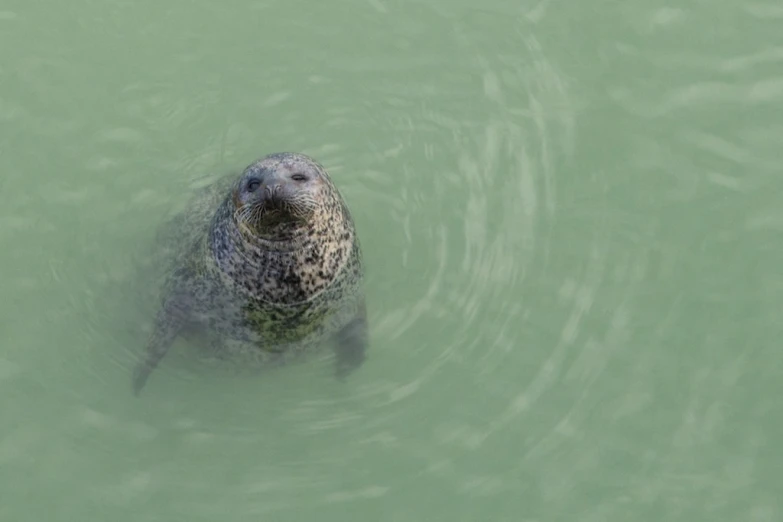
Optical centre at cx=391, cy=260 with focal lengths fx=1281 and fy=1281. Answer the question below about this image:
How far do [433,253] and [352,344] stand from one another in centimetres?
97

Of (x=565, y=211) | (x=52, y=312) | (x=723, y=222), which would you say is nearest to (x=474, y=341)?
(x=565, y=211)

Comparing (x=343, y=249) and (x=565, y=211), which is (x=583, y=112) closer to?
(x=565, y=211)

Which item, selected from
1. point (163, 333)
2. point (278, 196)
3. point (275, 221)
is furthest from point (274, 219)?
point (163, 333)

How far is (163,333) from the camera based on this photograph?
306 inches

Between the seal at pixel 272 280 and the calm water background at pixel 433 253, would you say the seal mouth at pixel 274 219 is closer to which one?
the seal at pixel 272 280

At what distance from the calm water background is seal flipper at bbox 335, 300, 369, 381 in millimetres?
105

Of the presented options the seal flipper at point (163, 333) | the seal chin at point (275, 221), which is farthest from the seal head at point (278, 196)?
the seal flipper at point (163, 333)

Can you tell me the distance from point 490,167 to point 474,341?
144 centimetres

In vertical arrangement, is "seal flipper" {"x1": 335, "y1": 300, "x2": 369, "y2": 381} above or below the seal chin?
below

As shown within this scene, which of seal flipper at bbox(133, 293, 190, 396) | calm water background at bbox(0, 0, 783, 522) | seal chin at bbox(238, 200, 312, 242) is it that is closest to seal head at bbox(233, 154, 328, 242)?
seal chin at bbox(238, 200, 312, 242)

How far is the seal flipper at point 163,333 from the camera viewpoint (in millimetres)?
7750

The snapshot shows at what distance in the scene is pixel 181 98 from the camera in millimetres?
9336

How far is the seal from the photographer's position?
7492 mm

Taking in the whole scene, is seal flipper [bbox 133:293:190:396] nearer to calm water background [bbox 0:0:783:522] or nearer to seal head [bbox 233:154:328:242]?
calm water background [bbox 0:0:783:522]
